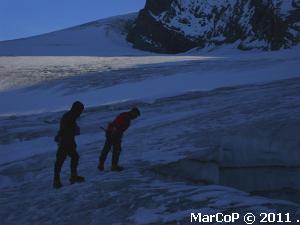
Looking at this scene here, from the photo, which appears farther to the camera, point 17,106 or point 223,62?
point 223,62

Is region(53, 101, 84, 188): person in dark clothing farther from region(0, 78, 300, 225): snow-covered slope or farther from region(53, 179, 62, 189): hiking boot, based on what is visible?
region(0, 78, 300, 225): snow-covered slope

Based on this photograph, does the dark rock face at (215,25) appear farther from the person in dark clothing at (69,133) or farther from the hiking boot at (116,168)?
the person in dark clothing at (69,133)

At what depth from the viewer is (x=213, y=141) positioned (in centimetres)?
928

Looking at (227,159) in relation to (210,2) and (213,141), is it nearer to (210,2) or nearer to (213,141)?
(213,141)

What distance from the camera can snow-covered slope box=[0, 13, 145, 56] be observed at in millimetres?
39719

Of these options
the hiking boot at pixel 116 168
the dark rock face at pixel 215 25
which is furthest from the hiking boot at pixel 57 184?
the dark rock face at pixel 215 25

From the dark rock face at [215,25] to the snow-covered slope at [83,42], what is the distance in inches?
109

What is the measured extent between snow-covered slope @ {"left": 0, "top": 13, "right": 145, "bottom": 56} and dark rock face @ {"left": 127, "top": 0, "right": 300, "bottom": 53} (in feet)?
9.06

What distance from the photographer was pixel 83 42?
48.8 meters

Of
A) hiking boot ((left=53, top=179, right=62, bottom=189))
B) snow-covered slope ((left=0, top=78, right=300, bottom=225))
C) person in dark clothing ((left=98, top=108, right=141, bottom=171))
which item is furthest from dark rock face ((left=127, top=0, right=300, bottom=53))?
hiking boot ((left=53, top=179, right=62, bottom=189))

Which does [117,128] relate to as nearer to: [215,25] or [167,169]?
[167,169]

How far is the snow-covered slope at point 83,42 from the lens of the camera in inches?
1564

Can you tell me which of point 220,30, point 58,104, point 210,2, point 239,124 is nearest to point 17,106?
point 58,104

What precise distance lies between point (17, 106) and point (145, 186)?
10.6 metres
